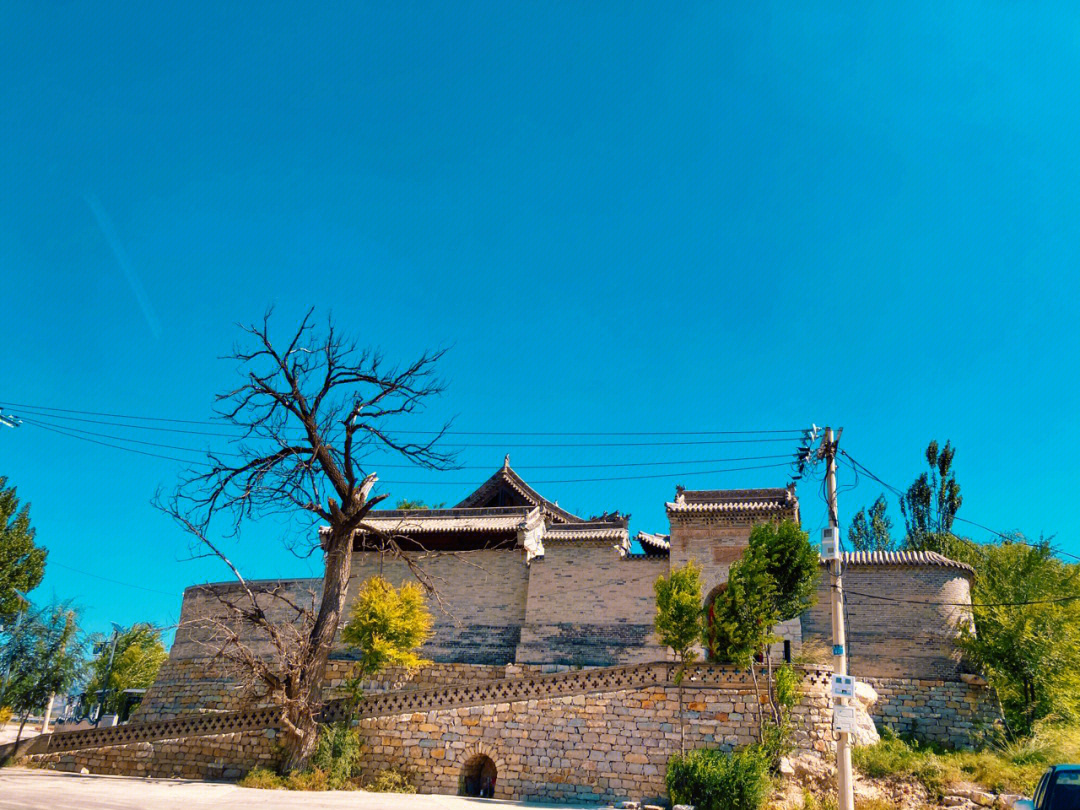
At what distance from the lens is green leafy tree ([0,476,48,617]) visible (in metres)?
28.2

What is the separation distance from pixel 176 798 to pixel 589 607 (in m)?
13.4

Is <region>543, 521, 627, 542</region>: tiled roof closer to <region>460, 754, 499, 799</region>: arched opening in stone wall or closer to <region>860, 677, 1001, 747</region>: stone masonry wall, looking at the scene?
<region>460, 754, 499, 799</region>: arched opening in stone wall

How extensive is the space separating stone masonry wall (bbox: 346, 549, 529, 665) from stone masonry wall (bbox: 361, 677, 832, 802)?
24.7ft

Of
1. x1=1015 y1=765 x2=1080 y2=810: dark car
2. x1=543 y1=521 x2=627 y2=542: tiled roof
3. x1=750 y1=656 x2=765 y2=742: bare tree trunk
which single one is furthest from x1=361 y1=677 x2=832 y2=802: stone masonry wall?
x1=543 y1=521 x2=627 y2=542: tiled roof

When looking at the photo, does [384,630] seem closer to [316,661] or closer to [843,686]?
[316,661]

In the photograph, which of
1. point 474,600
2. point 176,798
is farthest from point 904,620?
point 176,798

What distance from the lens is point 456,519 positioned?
29.2 m

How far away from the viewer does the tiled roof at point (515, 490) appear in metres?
31.2

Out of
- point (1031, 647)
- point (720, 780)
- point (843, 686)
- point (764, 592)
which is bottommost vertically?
point (720, 780)

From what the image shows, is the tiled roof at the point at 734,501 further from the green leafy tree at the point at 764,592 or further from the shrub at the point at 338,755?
the shrub at the point at 338,755

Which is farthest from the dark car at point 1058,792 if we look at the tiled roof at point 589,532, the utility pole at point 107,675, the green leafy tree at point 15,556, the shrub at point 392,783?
the utility pole at point 107,675

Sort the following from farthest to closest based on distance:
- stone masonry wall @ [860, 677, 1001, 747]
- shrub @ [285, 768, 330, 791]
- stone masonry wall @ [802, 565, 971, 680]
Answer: stone masonry wall @ [802, 565, 971, 680]
stone masonry wall @ [860, 677, 1001, 747]
shrub @ [285, 768, 330, 791]

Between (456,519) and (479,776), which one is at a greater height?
(456,519)

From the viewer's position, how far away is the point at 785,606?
17.4m
